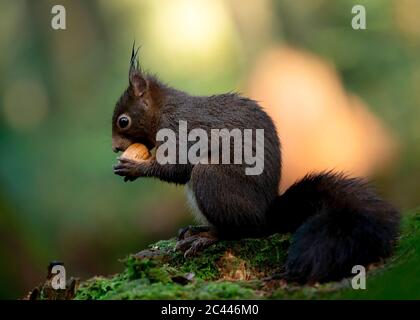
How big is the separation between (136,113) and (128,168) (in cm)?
40

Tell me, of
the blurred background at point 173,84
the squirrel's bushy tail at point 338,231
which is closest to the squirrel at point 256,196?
the squirrel's bushy tail at point 338,231

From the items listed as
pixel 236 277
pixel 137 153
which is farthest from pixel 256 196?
pixel 137 153

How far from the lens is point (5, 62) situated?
379 inches

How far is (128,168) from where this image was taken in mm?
4688

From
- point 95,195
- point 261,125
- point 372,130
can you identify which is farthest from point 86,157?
point 261,125

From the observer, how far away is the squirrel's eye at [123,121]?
192 inches

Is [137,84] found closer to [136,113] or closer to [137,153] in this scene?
[136,113]

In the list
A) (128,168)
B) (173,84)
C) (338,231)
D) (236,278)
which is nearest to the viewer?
(338,231)

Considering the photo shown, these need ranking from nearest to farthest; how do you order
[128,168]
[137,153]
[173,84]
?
[128,168] → [137,153] → [173,84]

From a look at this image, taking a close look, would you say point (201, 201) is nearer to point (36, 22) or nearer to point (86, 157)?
point (86, 157)

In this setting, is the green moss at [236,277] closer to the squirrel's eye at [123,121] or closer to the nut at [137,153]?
the nut at [137,153]

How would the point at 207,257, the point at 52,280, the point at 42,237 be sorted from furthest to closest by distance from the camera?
the point at 42,237
the point at 207,257
the point at 52,280
